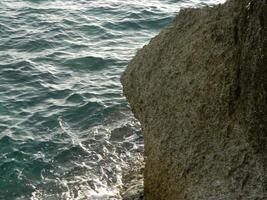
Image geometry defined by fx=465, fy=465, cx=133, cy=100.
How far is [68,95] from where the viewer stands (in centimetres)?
1272

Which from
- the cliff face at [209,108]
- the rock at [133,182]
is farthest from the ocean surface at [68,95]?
the cliff face at [209,108]

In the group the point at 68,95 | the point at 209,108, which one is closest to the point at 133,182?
the point at 209,108

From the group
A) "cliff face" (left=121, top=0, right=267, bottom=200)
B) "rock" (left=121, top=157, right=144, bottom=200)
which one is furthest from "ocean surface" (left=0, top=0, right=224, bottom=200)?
"cliff face" (left=121, top=0, right=267, bottom=200)

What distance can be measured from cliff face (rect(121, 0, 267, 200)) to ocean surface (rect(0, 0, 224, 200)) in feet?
9.56

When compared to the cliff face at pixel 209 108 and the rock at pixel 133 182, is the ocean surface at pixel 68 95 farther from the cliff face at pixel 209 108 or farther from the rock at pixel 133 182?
the cliff face at pixel 209 108

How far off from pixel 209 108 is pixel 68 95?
7.22 metres

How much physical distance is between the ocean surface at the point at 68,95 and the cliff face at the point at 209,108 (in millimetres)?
2913

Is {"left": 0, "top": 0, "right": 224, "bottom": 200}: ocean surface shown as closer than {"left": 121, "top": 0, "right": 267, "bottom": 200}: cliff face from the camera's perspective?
No

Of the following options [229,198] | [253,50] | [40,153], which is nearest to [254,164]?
[229,198]

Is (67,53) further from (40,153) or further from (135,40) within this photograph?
(40,153)

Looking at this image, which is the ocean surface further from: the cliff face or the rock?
the cliff face

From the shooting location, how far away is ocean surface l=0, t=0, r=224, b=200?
984 cm

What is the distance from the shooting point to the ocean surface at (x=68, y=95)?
9.84 m

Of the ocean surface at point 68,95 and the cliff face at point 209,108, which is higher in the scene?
the cliff face at point 209,108
